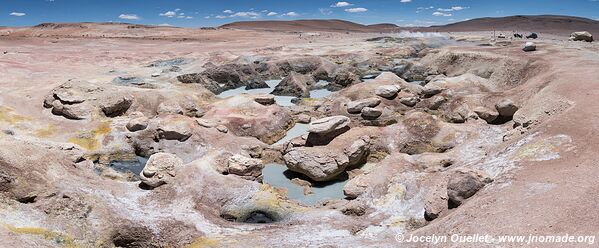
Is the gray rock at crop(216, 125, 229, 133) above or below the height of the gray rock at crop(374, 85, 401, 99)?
Result: below

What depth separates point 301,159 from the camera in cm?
2016

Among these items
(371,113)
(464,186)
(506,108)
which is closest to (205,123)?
(371,113)

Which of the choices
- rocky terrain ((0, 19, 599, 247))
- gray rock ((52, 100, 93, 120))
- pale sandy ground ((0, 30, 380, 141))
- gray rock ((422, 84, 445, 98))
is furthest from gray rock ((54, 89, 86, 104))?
gray rock ((422, 84, 445, 98))

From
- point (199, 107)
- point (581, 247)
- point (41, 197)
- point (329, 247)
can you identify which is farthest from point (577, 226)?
point (199, 107)

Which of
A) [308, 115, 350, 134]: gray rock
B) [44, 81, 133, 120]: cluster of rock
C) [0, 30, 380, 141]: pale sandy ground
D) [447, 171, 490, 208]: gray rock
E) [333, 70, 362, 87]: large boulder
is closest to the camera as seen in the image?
[447, 171, 490, 208]: gray rock

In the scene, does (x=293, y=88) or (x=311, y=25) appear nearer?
(x=293, y=88)

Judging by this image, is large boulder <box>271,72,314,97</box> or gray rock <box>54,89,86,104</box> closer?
gray rock <box>54,89,86,104</box>

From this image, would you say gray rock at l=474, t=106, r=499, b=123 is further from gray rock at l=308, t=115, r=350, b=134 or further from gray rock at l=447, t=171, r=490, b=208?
gray rock at l=447, t=171, r=490, b=208

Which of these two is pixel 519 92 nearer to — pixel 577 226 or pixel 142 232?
pixel 577 226

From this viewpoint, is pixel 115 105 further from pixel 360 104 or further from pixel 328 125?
pixel 360 104

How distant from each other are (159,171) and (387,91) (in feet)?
56.0

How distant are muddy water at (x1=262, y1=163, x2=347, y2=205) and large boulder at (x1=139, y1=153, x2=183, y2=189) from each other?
4.38m

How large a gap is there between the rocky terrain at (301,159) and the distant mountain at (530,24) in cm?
6661

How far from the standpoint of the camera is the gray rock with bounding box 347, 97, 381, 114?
2820 centimetres
